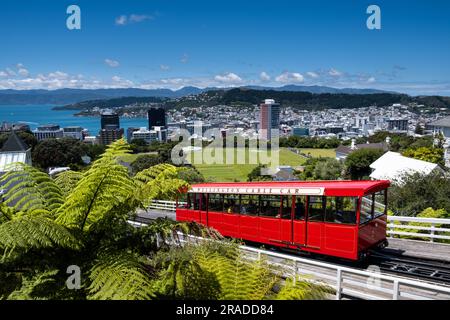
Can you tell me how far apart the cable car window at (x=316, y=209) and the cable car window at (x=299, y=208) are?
236 millimetres

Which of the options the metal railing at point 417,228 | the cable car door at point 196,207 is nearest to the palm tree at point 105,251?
the cable car door at point 196,207

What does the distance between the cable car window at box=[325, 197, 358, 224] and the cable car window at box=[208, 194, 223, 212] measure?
475 centimetres

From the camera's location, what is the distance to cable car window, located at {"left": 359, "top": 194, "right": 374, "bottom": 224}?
10.4 metres

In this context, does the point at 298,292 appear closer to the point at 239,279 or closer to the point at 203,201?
the point at 239,279

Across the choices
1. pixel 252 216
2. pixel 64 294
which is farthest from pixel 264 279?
pixel 252 216

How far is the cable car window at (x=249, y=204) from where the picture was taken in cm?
1299

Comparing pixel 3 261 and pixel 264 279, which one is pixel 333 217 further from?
pixel 3 261

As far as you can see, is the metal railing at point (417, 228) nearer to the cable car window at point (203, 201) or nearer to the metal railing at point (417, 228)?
the metal railing at point (417, 228)

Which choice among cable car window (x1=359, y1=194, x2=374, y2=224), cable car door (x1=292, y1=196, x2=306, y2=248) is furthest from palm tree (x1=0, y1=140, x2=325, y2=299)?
cable car door (x1=292, y1=196, x2=306, y2=248)

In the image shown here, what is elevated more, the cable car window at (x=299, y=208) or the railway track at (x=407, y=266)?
the cable car window at (x=299, y=208)

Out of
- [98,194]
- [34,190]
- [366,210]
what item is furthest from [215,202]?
[98,194]

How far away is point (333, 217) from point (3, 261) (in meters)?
8.59

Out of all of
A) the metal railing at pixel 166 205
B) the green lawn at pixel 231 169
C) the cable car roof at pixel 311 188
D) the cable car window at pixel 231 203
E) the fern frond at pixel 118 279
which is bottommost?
the green lawn at pixel 231 169

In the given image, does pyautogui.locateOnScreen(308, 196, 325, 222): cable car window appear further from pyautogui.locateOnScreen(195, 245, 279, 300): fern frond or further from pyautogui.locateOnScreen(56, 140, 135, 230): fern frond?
pyautogui.locateOnScreen(56, 140, 135, 230): fern frond
